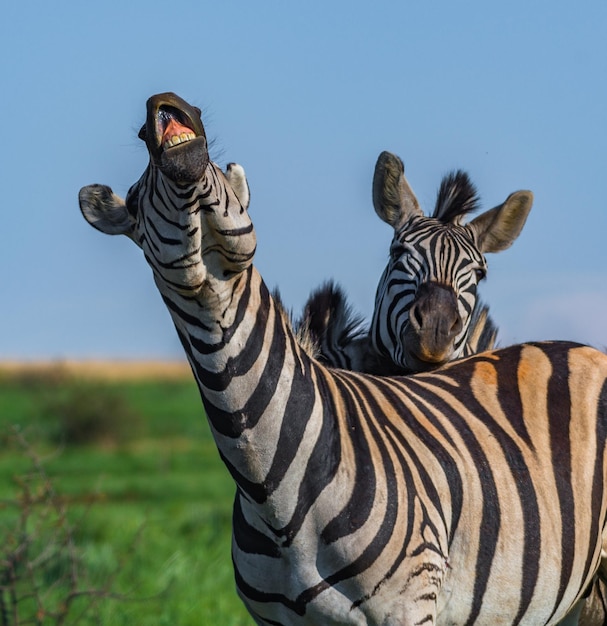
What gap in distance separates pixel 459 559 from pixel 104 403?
3030cm

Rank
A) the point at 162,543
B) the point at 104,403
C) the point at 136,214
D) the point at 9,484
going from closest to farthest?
the point at 136,214
the point at 162,543
the point at 9,484
the point at 104,403

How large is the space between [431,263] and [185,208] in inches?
87.1

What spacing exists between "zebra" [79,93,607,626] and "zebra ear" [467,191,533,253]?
1347 mm

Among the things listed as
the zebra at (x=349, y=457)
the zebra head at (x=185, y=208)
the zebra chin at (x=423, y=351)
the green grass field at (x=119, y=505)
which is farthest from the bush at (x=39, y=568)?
the zebra head at (x=185, y=208)

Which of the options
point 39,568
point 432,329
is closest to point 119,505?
point 39,568

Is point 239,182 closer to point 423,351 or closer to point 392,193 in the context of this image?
point 423,351

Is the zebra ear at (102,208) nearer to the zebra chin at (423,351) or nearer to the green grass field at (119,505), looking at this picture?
the zebra chin at (423,351)

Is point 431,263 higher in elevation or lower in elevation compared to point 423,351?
higher

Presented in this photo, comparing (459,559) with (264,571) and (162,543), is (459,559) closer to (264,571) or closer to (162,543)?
(264,571)

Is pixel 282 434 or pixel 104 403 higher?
pixel 282 434

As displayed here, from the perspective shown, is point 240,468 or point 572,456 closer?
point 240,468

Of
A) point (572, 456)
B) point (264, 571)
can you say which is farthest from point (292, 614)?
point (572, 456)

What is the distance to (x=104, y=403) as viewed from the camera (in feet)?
111

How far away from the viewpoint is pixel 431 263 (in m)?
5.48
